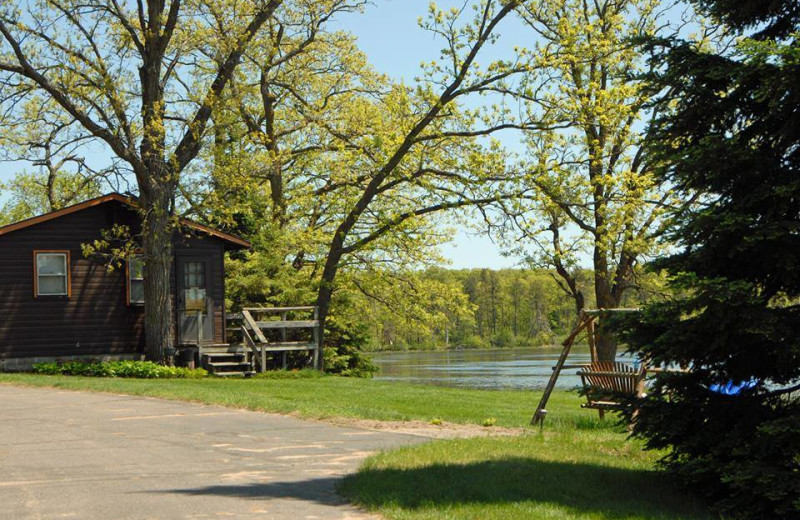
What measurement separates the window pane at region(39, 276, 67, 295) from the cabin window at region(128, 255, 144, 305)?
1.88 metres

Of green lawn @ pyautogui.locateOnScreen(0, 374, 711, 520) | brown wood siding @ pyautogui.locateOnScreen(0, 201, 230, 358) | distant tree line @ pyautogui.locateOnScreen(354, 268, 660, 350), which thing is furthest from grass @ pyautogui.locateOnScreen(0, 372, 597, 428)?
distant tree line @ pyautogui.locateOnScreen(354, 268, 660, 350)

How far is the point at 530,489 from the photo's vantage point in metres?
8.23

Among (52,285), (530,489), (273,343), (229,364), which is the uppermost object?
(52,285)

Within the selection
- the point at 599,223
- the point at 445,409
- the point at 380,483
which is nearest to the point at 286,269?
the point at 599,223

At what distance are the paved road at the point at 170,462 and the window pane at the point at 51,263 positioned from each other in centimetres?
1106

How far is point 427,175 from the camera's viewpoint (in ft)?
91.2

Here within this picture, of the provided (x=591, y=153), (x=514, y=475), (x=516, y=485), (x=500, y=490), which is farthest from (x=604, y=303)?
(x=500, y=490)

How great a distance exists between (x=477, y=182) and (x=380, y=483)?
59.7 feet

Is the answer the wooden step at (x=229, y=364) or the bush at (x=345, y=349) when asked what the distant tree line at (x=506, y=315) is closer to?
the bush at (x=345, y=349)

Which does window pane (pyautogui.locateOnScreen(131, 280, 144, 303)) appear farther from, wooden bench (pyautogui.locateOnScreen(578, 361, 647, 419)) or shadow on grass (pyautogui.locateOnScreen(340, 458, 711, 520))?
shadow on grass (pyautogui.locateOnScreen(340, 458, 711, 520))

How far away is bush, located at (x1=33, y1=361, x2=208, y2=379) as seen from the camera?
23.3 meters

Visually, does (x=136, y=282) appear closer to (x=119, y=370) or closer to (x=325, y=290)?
(x=119, y=370)

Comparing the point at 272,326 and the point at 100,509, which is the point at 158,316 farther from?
the point at 100,509

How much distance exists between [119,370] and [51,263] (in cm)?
459
